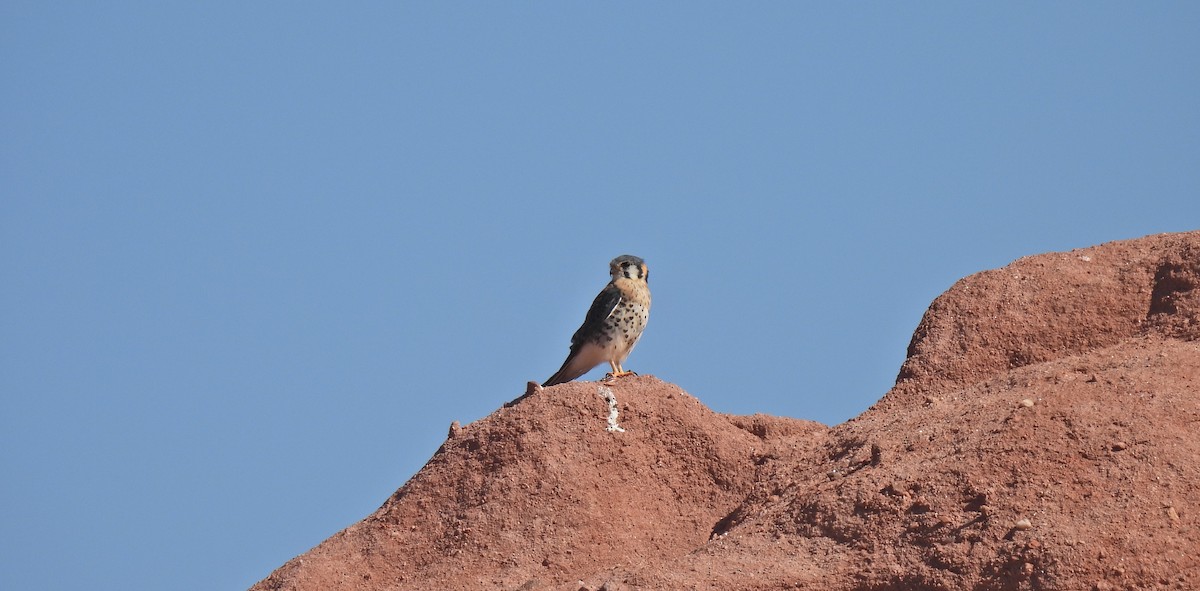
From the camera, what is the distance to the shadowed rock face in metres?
7.02

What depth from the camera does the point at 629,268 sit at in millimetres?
11688

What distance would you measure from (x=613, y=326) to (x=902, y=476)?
3.99m

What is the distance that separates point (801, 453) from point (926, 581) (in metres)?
1.75

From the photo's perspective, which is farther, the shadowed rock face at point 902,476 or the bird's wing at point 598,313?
the bird's wing at point 598,313

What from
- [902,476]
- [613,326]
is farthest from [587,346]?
[902,476]

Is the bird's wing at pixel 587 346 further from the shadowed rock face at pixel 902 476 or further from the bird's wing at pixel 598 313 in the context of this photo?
the shadowed rock face at pixel 902 476

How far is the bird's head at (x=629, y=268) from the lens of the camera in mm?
11688

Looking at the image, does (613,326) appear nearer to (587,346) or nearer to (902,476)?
(587,346)

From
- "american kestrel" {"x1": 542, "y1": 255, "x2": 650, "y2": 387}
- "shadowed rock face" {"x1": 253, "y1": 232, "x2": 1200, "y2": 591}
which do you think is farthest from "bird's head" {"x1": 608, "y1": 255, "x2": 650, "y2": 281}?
"shadowed rock face" {"x1": 253, "y1": 232, "x2": 1200, "y2": 591}

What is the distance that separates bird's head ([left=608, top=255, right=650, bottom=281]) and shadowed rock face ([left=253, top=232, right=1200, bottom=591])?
8.78 ft

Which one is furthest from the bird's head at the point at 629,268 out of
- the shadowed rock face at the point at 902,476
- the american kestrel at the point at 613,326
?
the shadowed rock face at the point at 902,476

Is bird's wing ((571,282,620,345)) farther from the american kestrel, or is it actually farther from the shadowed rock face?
the shadowed rock face

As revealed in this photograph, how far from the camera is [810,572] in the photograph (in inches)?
281

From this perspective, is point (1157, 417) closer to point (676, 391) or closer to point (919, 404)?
point (919, 404)
